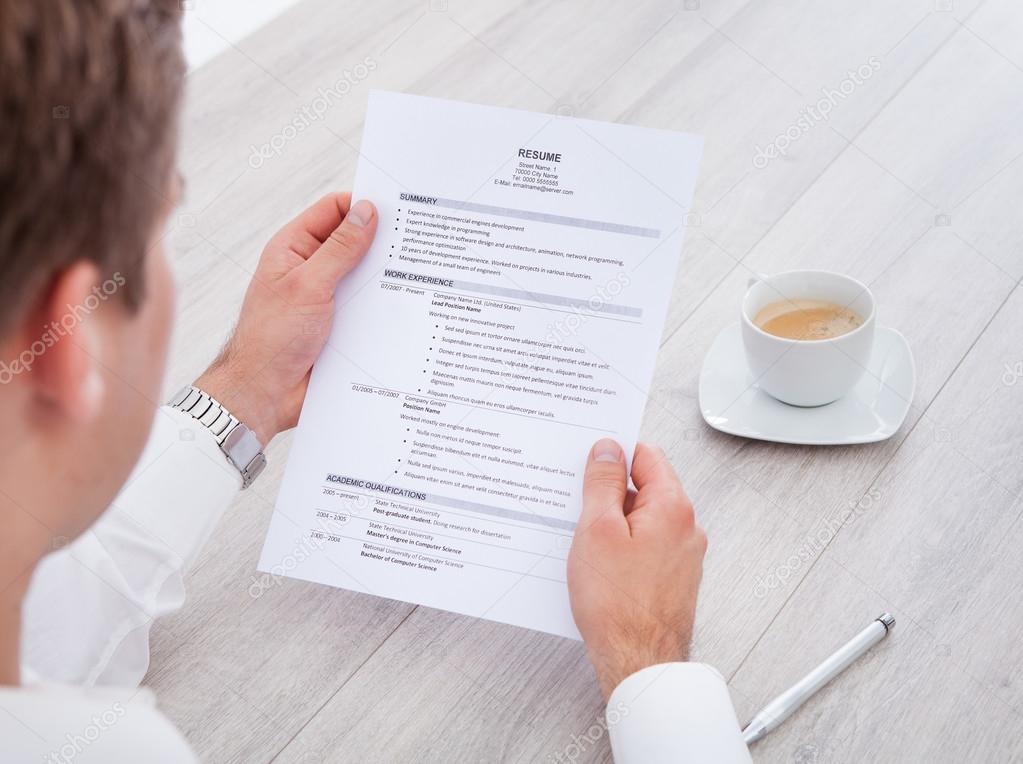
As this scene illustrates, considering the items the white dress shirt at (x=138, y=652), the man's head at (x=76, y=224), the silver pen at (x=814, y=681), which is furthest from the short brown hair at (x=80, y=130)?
the silver pen at (x=814, y=681)

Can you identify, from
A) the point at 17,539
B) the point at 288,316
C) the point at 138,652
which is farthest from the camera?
the point at 288,316

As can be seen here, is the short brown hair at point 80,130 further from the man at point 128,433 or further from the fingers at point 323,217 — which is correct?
the fingers at point 323,217

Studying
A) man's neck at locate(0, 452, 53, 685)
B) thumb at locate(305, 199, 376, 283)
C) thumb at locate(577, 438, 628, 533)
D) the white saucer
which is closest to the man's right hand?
thumb at locate(577, 438, 628, 533)

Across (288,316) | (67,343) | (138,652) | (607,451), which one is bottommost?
(138,652)

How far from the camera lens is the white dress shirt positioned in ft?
1.72

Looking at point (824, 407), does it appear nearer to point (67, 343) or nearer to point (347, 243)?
point (347, 243)

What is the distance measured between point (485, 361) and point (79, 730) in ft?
1.41

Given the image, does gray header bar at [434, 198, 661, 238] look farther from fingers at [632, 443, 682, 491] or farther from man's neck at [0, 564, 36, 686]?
man's neck at [0, 564, 36, 686]

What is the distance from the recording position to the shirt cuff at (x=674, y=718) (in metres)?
0.67

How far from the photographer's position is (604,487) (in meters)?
0.78

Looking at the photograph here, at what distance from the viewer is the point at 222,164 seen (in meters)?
1.26

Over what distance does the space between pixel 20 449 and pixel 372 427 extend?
362 millimetres

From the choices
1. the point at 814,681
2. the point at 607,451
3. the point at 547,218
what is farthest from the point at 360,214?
the point at 814,681

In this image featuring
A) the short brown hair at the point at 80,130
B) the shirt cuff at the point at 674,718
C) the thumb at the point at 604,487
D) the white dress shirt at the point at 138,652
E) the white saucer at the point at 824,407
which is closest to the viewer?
the short brown hair at the point at 80,130
